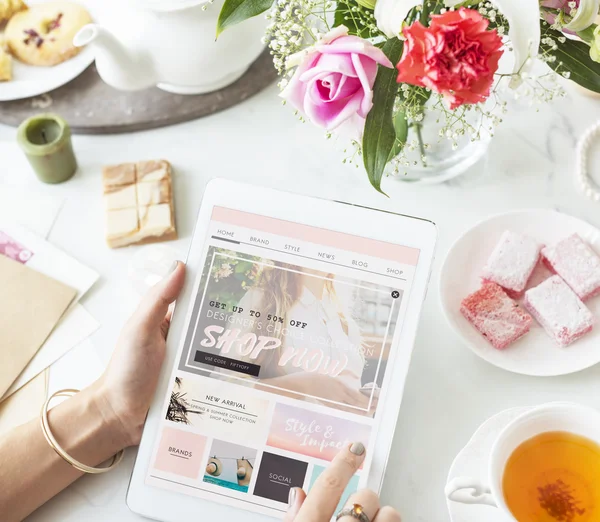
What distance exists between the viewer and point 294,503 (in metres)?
0.70

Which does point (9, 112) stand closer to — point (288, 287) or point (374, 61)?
point (288, 287)

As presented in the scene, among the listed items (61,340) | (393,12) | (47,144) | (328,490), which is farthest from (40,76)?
(328,490)

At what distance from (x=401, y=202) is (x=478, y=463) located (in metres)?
0.36

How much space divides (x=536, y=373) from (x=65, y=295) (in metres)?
0.61

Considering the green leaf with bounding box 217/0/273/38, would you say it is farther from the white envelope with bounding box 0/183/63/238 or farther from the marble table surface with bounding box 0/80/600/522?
the white envelope with bounding box 0/183/63/238

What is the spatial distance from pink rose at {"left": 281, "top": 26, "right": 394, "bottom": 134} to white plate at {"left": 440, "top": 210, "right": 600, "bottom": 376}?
0.30 metres

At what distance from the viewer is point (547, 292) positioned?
0.83m

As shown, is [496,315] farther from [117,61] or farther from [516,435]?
[117,61]

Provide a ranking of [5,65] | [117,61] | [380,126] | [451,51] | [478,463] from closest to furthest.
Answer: [451,51]
[380,126]
[478,463]
[117,61]
[5,65]

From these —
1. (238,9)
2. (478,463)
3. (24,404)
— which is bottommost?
(24,404)

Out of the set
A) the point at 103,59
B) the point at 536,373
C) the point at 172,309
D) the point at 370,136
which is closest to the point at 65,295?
the point at 172,309

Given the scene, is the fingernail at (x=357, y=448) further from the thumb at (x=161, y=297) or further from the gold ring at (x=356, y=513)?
the thumb at (x=161, y=297)

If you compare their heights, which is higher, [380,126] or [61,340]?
[380,126]

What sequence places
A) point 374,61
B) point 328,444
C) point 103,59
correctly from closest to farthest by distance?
point 374,61 → point 328,444 → point 103,59
